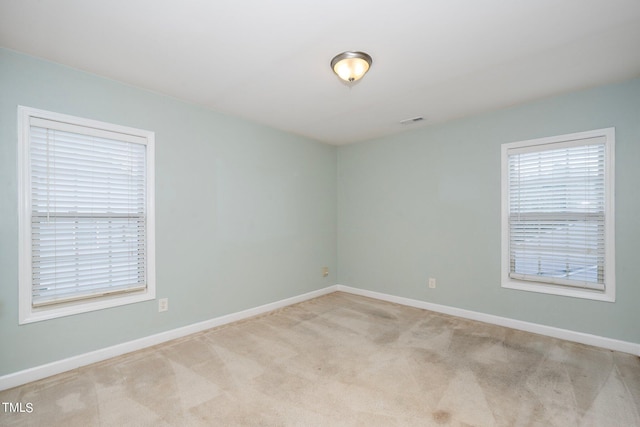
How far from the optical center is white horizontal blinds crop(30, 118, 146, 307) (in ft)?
7.68

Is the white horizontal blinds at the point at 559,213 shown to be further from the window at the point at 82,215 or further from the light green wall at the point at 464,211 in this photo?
the window at the point at 82,215

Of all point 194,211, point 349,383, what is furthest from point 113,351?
point 349,383

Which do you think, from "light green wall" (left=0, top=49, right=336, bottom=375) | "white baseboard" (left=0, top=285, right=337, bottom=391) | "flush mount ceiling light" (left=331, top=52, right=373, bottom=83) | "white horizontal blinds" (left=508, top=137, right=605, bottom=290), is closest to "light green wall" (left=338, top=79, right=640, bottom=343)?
"white horizontal blinds" (left=508, top=137, right=605, bottom=290)

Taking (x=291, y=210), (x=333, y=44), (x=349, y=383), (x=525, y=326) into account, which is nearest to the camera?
(x=333, y=44)

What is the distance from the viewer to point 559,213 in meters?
3.07

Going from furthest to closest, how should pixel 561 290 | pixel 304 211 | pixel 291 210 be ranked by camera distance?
pixel 304 211, pixel 291 210, pixel 561 290

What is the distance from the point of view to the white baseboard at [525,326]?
2.71 metres

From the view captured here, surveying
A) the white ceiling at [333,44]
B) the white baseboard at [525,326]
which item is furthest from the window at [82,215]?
the white baseboard at [525,326]

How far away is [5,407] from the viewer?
76.8 inches

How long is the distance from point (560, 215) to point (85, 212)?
176 inches

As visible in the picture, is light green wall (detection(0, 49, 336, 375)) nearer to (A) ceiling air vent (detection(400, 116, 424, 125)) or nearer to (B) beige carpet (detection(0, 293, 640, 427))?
(B) beige carpet (detection(0, 293, 640, 427))

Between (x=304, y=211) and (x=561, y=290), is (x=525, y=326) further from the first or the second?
(x=304, y=211)

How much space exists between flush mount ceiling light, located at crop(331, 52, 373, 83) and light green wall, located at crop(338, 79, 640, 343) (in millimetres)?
1986

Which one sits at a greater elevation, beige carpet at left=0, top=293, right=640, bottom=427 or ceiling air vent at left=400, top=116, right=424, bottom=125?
ceiling air vent at left=400, top=116, right=424, bottom=125
